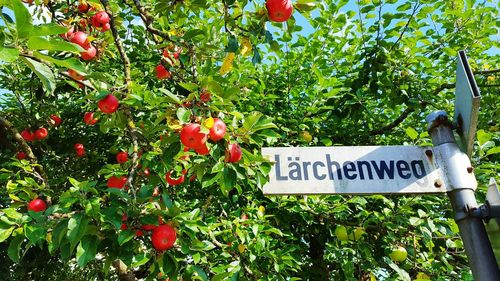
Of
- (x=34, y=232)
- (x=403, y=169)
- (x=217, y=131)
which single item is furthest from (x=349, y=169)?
(x=34, y=232)

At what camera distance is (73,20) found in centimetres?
207

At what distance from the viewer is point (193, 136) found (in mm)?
1323

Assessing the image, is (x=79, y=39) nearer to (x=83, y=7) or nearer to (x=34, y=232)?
(x=83, y=7)

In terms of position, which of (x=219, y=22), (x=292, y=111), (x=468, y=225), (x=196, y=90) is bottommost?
(x=468, y=225)

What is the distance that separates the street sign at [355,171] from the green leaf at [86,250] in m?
0.61

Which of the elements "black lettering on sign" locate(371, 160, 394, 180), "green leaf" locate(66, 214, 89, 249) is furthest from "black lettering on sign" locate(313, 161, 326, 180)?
"green leaf" locate(66, 214, 89, 249)

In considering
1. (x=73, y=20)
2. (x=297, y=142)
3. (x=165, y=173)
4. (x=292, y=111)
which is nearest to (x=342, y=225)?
(x=297, y=142)

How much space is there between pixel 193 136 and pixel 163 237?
385mm

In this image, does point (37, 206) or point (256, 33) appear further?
point (37, 206)

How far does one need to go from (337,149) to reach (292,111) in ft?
6.61

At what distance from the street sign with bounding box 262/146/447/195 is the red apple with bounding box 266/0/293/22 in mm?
494

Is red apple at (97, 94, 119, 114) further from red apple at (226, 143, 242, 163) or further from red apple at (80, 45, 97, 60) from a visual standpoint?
red apple at (226, 143, 242, 163)

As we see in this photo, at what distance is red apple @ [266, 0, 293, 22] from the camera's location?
1405mm

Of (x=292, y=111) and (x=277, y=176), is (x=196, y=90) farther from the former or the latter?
(x=292, y=111)
